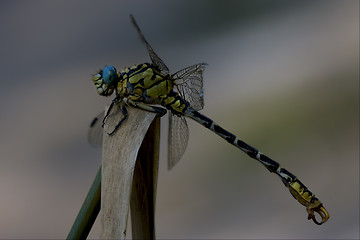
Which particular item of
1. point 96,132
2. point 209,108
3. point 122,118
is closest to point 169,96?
point 96,132

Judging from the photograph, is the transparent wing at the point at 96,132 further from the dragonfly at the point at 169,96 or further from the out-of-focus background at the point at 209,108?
the out-of-focus background at the point at 209,108

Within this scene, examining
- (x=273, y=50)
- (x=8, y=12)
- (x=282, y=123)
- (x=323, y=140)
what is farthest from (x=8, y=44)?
(x=323, y=140)

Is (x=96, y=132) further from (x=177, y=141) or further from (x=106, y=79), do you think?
(x=177, y=141)

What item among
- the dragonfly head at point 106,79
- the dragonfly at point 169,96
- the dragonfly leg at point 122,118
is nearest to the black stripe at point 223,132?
the dragonfly at point 169,96

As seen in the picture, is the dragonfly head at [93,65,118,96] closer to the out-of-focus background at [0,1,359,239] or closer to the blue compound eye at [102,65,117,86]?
the blue compound eye at [102,65,117,86]

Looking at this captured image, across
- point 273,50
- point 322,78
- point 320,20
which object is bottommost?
point 322,78

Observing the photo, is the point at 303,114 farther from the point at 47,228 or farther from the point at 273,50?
the point at 47,228
